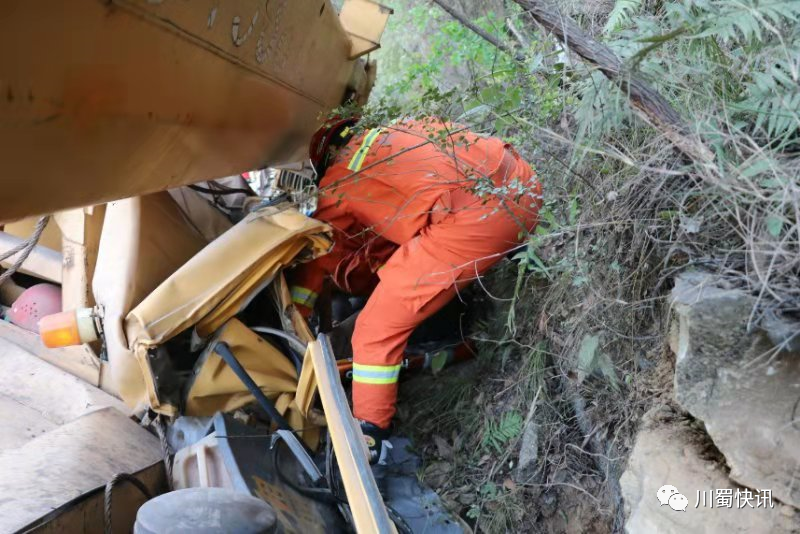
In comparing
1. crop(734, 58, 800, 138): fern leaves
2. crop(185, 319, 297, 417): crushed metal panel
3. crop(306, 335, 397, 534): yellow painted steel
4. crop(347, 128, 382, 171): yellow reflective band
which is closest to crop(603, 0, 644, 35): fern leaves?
crop(734, 58, 800, 138): fern leaves

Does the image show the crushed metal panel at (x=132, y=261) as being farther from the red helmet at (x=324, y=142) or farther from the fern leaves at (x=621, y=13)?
the fern leaves at (x=621, y=13)

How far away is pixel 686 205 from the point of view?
6.10 feet

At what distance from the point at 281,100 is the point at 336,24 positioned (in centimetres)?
65

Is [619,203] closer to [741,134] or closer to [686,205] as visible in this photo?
[686,205]

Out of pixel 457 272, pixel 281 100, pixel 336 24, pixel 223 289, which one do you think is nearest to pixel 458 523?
pixel 457 272

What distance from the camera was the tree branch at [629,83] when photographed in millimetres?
1752

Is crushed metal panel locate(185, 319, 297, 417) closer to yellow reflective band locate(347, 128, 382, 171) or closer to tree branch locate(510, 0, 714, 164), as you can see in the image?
yellow reflective band locate(347, 128, 382, 171)

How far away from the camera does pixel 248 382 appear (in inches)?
100

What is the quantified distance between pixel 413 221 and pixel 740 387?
151 cm
